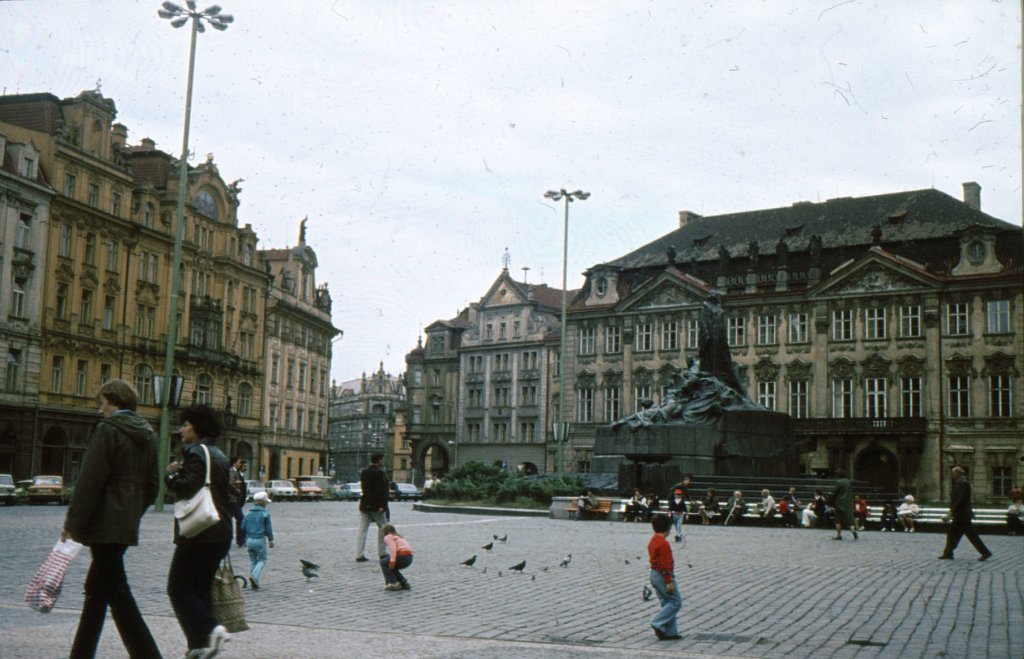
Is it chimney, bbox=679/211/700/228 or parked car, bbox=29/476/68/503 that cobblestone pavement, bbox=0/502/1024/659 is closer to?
parked car, bbox=29/476/68/503

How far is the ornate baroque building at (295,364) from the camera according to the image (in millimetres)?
76438

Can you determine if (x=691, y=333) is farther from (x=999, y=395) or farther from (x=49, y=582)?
(x=49, y=582)

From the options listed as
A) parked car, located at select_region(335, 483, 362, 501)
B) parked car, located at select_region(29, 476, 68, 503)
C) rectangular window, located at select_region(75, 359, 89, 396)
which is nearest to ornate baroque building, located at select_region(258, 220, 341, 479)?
parked car, located at select_region(335, 483, 362, 501)

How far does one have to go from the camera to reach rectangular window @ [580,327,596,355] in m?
74.6

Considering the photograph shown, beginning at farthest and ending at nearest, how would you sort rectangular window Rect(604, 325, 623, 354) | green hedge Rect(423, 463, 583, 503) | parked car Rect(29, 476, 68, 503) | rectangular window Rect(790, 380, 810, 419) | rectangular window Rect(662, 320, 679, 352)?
rectangular window Rect(604, 325, 623, 354)
rectangular window Rect(662, 320, 679, 352)
rectangular window Rect(790, 380, 810, 419)
parked car Rect(29, 476, 68, 503)
green hedge Rect(423, 463, 583, 503)

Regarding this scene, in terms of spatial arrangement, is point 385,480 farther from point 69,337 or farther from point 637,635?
point 69,337

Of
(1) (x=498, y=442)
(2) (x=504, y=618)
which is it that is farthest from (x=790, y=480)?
(1) (x=498, y=442)

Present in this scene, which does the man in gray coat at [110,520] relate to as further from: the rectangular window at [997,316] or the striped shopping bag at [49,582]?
the rectangular window at [997,316]

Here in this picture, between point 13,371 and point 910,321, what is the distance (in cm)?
4422

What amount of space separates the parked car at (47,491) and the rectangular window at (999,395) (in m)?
43.5

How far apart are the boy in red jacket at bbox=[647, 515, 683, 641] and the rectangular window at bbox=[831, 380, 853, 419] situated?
5508 centimetres

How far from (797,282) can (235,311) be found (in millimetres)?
34153

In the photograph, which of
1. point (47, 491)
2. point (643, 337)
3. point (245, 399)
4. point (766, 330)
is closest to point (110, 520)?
point (47, 491)

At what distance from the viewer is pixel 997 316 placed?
5812 cm
